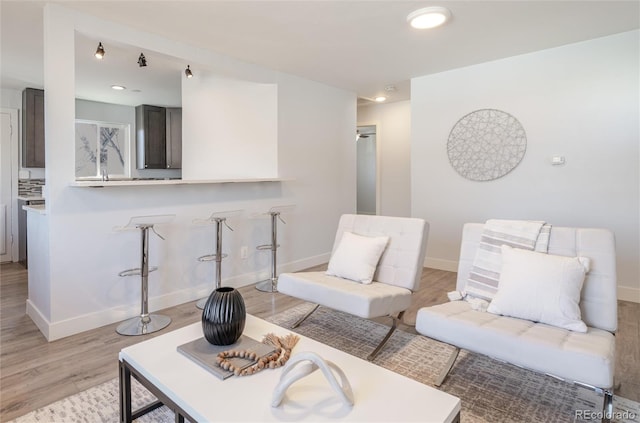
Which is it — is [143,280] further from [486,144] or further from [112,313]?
[486,144]

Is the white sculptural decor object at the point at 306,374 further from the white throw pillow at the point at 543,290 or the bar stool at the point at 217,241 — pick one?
the bar stool at the point at 217,241

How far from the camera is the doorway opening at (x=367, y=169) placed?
6414 millimetres

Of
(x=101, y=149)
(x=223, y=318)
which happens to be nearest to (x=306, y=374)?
(x=223, y=318)

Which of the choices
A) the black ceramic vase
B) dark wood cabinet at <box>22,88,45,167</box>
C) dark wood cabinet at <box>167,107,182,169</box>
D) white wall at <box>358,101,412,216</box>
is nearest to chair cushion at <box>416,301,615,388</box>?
the black ceramic vase

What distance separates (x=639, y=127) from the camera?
3.22 meters

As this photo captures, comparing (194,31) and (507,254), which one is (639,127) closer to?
(507,254)

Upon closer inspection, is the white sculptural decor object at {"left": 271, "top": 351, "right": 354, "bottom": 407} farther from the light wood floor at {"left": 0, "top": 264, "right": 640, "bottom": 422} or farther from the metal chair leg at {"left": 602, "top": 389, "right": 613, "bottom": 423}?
the light wood floor at {"left": 0, "top": 264, "right": 640, "bottom": 422}

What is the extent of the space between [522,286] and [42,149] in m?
5.82

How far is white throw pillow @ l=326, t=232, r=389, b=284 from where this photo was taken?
271 cm

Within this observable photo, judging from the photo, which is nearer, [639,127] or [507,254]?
[507,254]

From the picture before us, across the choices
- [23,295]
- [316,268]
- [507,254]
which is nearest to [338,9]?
[507,254]

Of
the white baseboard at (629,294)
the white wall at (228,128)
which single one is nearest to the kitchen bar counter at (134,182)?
the white wall at (228,128)

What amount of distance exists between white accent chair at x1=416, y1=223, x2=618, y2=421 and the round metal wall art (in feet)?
6.38

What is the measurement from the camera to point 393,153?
6.10 metres
